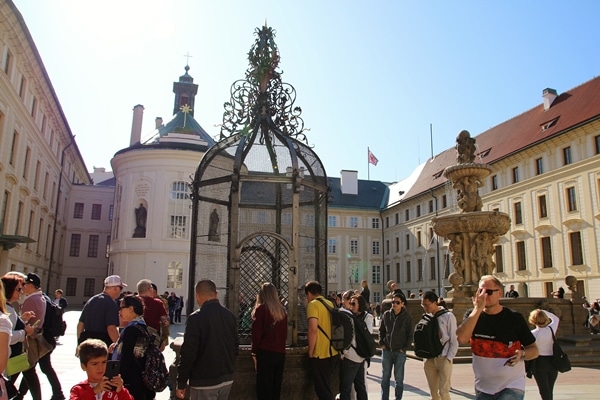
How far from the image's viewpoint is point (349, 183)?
203ft

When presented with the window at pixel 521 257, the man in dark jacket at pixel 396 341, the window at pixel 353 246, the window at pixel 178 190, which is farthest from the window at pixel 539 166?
the man in dark jacket at pixel 396 341

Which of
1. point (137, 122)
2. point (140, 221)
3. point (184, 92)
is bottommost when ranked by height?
point (140, 221)

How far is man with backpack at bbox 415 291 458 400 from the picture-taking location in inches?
235

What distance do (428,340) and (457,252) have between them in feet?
28.2

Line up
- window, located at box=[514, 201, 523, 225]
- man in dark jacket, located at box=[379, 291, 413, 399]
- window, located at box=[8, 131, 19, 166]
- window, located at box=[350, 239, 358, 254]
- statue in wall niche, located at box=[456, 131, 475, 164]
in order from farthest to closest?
window, located at box=[350, 239, 358, 254], window, located at box=[514, 201, 523, 225], window, located at box=[8, 131, 19, 166], statue in wall niche, located at box=[456, 131, 475, 164], man in dark jacket, located at box=[379, 291, 413, 399]

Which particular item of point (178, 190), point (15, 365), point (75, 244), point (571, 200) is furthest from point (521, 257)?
point (15, 365)

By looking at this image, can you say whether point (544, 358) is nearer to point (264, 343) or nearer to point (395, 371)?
point (395, 371)

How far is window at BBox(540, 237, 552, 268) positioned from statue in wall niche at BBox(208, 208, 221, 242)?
31777 mm

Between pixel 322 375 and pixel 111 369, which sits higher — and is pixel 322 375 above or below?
below

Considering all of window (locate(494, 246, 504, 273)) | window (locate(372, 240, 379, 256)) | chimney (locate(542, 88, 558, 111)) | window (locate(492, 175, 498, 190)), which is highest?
chimney (locate(542, 88, 558, 111))

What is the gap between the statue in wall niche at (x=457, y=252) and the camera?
13922 millimetres

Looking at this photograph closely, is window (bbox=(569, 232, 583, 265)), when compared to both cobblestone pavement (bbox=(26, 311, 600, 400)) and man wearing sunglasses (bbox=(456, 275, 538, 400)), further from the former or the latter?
man wearing sunglasses (bbox=(456, 275, 538, 400))

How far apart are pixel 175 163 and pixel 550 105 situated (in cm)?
2790

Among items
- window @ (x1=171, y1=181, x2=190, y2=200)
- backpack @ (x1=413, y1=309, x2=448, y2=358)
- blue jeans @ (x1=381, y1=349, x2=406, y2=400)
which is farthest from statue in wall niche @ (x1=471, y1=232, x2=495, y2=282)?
window @ (x1=171, y1=181, x2=190, y2=200)
